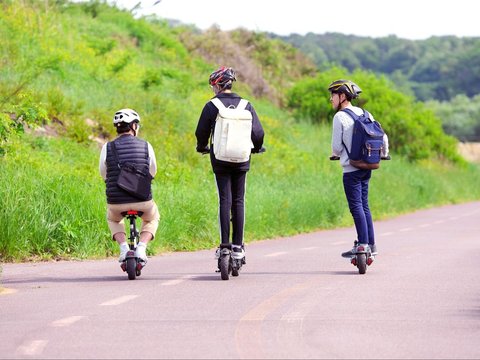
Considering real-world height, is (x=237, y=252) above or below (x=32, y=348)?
above

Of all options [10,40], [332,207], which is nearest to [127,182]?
[332,207]

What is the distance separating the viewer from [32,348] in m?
8.51

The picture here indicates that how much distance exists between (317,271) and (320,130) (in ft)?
100

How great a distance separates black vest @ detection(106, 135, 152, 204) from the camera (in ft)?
43.5

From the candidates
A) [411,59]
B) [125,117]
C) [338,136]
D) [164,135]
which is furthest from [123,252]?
[411,59]

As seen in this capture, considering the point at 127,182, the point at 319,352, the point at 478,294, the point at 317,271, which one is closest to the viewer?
the point at 319,352

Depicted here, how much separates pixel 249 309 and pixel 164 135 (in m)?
19.1

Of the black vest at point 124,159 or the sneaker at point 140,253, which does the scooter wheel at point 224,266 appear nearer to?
the sneaker at point 140,253

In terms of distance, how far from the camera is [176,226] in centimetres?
1898

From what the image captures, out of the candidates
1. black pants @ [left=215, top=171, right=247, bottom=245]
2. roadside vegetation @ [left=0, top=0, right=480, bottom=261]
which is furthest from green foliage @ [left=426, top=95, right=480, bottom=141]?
→ black pants @ [left=215, top=171, right=247, bottom=245]

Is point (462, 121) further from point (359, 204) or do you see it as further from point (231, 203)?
point (231, 203)

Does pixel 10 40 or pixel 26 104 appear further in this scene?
pixel 10 40

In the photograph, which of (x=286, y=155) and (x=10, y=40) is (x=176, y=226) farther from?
(x=286, y=155)

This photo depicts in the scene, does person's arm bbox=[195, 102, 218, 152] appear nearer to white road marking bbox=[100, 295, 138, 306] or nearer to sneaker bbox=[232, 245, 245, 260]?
sneaker bbox=[232, 245, 245, 260]
